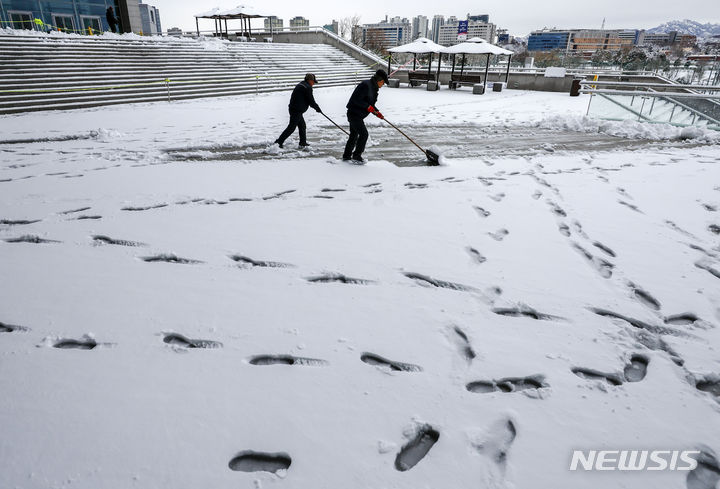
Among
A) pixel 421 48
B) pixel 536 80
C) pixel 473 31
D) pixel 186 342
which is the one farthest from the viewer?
pixel 473 31

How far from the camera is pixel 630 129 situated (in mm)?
8867

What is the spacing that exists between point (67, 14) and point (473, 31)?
158869 mm

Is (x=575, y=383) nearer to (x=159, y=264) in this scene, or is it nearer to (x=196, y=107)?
(x=159, y=264)

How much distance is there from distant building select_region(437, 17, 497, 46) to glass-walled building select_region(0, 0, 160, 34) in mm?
101576

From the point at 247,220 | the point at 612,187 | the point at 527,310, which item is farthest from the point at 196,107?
the point at 527,310

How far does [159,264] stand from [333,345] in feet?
5.64

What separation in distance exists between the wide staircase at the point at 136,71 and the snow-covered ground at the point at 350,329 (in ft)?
25.6

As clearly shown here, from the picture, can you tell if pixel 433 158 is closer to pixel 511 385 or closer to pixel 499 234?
pixel 499 234

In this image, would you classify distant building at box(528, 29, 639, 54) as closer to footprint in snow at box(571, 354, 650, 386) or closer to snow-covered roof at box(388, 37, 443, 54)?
snow-covered roof at box(388, 37, 443, 54)

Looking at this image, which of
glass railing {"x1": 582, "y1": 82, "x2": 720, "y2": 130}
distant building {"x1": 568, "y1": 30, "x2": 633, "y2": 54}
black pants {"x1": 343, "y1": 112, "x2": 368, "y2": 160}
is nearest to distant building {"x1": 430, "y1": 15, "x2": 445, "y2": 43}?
distant building {"x1": 568, "y1": 30, "x2": 633, "y2": 54}

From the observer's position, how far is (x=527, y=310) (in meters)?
2.70

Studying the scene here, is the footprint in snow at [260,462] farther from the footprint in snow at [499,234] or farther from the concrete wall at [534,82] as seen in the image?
the concrete wall at [534,82]

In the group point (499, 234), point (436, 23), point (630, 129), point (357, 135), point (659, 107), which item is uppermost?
point (436, 23)

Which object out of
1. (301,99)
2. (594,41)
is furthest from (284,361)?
(594,41)
